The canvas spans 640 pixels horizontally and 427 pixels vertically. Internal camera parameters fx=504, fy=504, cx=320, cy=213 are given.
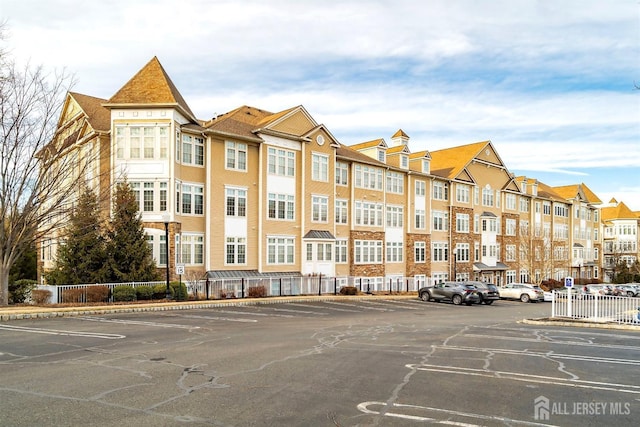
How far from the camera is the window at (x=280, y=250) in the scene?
34.3 metres

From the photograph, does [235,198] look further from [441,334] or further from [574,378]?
[574,378]

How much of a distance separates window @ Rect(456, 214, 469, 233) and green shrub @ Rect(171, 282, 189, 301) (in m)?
A: 32.9

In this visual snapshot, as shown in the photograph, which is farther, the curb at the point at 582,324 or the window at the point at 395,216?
the window at the point at 395,216

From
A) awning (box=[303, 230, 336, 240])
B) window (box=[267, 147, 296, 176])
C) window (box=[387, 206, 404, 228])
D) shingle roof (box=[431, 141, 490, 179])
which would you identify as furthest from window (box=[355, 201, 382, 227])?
shingle roof (box=[431, 141, 490, 179])

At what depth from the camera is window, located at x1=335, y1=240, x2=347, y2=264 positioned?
129ft

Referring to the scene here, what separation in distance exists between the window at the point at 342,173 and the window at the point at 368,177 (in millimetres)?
979


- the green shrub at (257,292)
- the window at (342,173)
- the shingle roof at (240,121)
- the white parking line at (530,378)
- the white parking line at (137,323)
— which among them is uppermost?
the shingle roof at (240,121)

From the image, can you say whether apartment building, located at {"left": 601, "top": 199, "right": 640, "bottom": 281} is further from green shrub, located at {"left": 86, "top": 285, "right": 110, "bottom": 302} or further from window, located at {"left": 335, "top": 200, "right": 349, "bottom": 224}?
green shrub, located at {"left": 86, "top": 285, "right": 110, "bottom": 302}

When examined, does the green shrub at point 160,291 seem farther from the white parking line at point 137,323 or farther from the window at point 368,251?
the window at point 368,251

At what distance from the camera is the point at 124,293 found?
23750 millimetres

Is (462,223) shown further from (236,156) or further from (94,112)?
(94,112)

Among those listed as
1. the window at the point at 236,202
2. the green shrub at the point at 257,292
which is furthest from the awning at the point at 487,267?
the green shrub at the point at 257,292

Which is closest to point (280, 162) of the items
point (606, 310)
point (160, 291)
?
point (160, 291)

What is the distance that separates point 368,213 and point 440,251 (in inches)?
453
